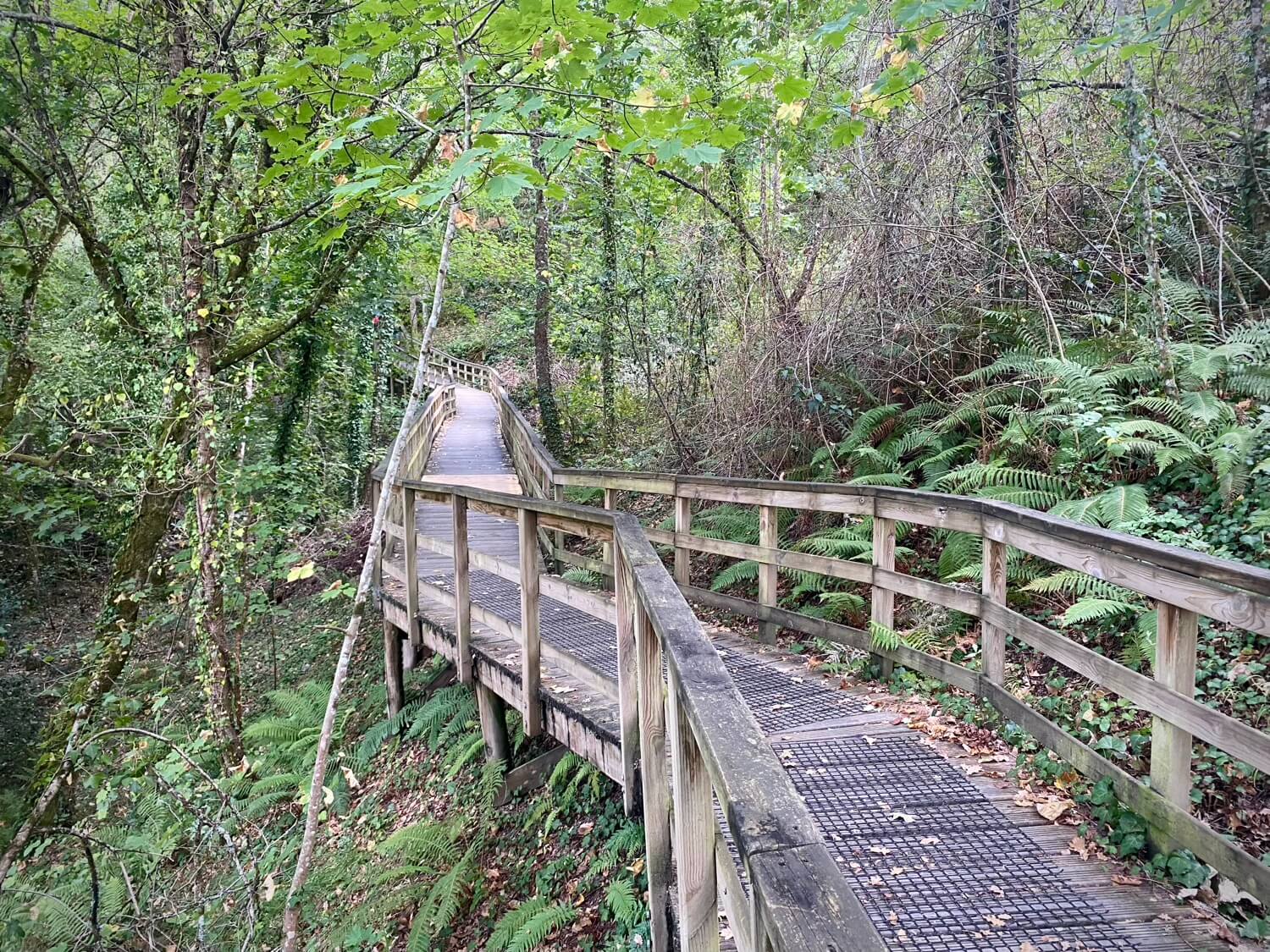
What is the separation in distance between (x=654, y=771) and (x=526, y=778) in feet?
10.5

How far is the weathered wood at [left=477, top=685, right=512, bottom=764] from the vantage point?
5.33 metres

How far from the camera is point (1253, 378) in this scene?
4949mm

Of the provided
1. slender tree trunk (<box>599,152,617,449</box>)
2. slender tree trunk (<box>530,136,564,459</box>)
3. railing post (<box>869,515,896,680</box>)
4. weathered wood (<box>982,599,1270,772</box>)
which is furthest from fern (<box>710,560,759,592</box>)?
slender tree trunk (<box>530,136,564,459</box>)

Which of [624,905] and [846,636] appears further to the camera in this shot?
[846,636]

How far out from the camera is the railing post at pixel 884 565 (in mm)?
4359

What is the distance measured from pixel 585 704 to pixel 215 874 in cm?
417

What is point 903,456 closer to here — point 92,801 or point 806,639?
point 806,639

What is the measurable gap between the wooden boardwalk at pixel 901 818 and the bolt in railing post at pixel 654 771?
409 millimetres

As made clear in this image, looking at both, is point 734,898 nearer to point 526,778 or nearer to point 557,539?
point 526,778

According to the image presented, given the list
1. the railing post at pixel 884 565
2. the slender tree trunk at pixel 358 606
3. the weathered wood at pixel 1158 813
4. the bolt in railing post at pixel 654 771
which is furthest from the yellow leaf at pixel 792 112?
the bolt in railing post at pixel 654 771

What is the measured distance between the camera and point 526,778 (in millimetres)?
5191

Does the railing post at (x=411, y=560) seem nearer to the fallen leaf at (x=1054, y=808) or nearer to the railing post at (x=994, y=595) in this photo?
the railing post at (x=994, y=595)

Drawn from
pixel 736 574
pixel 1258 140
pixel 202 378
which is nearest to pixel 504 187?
pixel 736 574

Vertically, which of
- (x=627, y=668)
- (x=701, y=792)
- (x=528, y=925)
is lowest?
(x=528, y=925)
